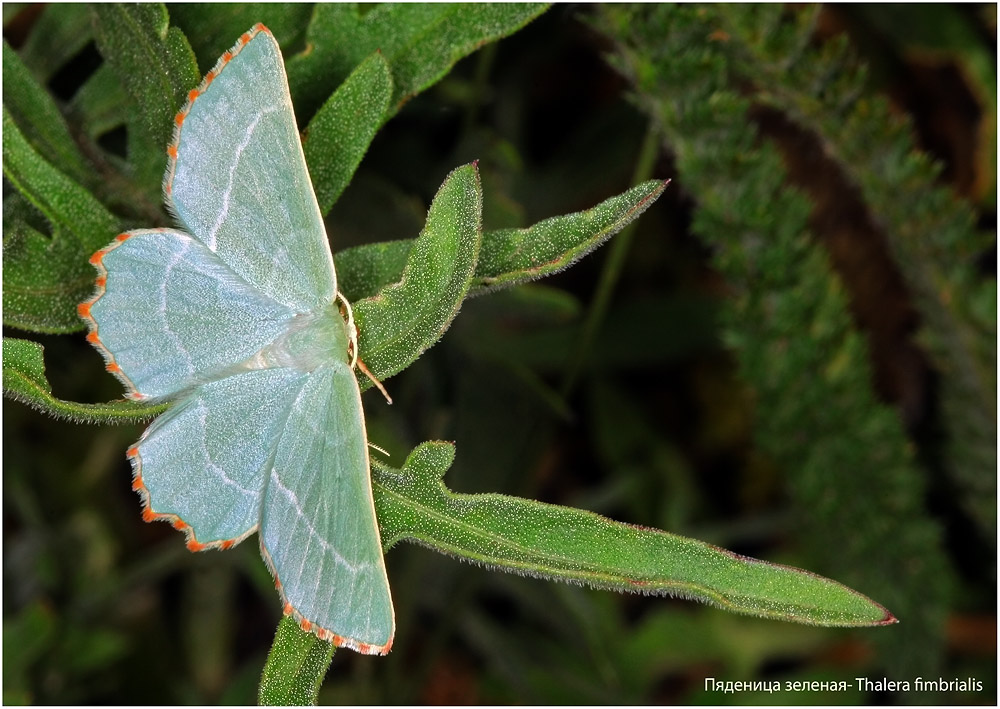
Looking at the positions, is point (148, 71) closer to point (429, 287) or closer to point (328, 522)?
point (429, 287)

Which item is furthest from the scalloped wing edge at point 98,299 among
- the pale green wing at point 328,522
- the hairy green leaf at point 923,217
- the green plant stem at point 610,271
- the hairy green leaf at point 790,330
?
the hairy green leaf at point 923,217

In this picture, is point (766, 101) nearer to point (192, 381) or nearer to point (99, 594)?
point (192, 381)

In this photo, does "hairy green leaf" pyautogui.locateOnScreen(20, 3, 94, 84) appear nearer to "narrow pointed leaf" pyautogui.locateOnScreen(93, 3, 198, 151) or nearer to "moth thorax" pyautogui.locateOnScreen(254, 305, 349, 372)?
"narrow pointed leaf" pyautogui.locateOnScreen(93, 3, 198, 151)

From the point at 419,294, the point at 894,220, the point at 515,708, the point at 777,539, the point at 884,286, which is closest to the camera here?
the point at 419,294

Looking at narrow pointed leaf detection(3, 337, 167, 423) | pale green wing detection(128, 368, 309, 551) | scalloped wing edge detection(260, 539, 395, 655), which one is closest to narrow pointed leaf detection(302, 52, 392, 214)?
pale green wing detection(128, 368, 309, 551)

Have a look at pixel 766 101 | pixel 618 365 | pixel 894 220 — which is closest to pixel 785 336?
pixel 894 220

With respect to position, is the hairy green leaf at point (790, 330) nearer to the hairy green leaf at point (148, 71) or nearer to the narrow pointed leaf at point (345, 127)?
the narrow pointed leaf at point (345, 127)

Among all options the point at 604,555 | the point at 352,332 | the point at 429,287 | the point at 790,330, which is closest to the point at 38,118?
the point at 352,332
